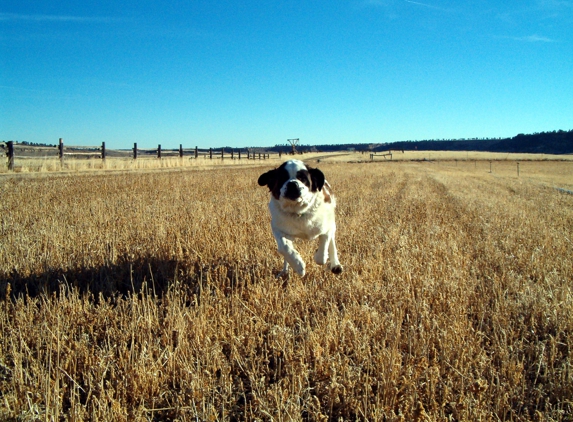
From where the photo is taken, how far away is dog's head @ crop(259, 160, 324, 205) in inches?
187

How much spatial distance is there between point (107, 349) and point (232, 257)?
2.86 metres

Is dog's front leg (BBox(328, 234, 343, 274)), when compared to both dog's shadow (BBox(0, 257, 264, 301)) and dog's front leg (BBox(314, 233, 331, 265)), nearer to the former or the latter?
dog's front leg (BBox(314, 233, 331, 265))

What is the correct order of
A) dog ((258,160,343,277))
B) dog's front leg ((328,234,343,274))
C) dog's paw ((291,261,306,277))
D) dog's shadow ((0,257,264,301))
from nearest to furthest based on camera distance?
1. dog's shadow ((0,257,264,301))
2. dog's paw ((291,261,306,277))
3. dog ((258,160,343,277))
4. dog's front leg ((328,234,343,274))

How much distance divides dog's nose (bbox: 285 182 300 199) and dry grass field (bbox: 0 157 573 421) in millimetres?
1018

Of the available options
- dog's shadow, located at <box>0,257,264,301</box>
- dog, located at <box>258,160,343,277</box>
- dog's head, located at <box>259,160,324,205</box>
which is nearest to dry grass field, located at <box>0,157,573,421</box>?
dog's shadow, located at <box>0,257,264,301</box>

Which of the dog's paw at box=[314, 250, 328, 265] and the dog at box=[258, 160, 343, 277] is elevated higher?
the dog at box=[258, 160, 343, 277]

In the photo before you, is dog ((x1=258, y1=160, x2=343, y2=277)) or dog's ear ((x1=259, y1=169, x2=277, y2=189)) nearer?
dog ((x1=258, y1=160, x2=343, y2=277))

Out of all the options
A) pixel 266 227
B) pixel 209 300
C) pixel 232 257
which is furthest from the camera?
pixel 266 227

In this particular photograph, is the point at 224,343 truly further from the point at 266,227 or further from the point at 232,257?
the point at 266,227

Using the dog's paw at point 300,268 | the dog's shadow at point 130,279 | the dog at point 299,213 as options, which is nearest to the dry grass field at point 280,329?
the dog's shadow at point 130,279

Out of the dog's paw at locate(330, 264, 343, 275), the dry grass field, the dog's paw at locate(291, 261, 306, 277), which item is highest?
the dog's paw at locate(291, 261, 306, 277)

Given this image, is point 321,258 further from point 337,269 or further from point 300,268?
point 300,268

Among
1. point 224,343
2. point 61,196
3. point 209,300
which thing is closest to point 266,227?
point 209,300

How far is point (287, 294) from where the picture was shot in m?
4.40
